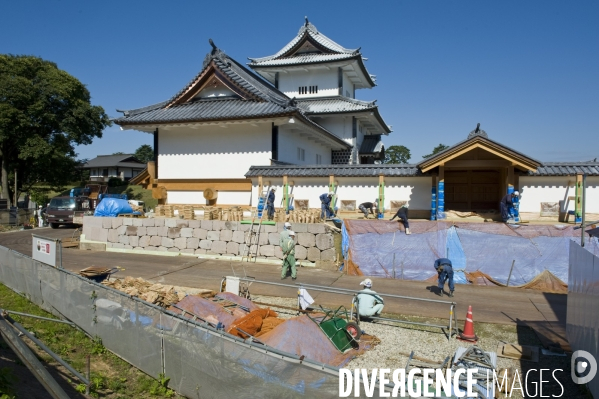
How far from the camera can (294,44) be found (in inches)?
1305

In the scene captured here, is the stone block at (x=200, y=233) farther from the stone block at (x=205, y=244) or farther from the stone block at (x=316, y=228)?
the stone block at (x=316, y=228)

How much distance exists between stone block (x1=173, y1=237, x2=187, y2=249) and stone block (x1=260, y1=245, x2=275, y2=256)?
3.69 meters

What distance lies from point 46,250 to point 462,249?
1192 centimetres

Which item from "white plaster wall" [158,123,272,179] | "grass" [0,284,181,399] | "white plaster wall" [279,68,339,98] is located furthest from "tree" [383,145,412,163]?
"grass" [0,284,181,399]

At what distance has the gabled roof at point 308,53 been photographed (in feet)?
102

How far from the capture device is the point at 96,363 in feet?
26.1

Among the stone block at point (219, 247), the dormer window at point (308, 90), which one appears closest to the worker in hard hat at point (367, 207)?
the stone block at point (219, 247)

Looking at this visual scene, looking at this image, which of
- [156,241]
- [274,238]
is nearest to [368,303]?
[274,238]

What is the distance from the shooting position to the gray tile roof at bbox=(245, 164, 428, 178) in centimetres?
1878

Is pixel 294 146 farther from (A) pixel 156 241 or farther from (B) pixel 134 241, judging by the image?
(B) pixel 134 241

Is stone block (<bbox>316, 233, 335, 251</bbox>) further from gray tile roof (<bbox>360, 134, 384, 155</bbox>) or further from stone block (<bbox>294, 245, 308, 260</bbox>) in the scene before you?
gray tile roof (<bbox>360, 134, 384, 155</bbox>)

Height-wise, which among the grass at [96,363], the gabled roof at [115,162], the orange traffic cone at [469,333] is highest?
the gabled roof at [115,162]

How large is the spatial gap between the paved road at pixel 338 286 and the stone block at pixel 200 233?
99cm

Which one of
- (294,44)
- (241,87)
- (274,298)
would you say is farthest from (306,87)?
(274,298)
